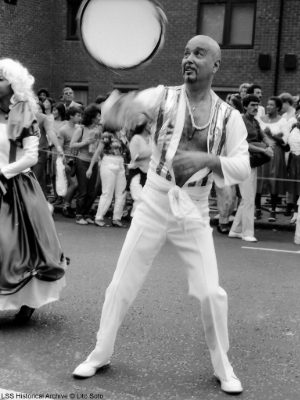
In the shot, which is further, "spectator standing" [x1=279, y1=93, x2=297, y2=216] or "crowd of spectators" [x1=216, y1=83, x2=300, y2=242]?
"spectator standing" [x1=279, y1=93, x2=297, y2=216]

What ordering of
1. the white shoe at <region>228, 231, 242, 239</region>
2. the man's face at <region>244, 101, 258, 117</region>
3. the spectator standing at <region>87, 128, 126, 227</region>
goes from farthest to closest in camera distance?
the spectator standing at <region>87, 128, 126, 227</region> < the white shoe at <region>228, 231, 242, 239</region> < the man's face at <region>244, 101, 258, 117</region>

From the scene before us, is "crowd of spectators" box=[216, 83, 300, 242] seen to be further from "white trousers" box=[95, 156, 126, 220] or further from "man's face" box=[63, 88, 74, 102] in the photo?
"man's face" box=[63, 88, 74, 102]

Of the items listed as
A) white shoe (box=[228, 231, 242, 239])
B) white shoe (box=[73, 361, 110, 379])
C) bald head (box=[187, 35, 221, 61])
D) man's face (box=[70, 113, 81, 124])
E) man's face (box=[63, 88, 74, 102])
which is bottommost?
white shoe (box=[228, 231, 242, 239])

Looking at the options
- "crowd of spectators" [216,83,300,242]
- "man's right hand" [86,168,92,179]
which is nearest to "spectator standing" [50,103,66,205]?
"man's right hand" [86,168,92,179]

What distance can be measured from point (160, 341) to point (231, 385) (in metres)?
0.95

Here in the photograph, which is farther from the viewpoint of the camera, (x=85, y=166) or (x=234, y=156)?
(x=85, y=166)

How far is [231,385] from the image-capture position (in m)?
3.71

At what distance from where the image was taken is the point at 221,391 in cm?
375

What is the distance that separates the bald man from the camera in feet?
11.9

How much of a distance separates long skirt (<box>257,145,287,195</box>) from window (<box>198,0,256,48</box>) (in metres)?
7.80

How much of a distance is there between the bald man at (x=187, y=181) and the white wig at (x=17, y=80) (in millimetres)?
1539

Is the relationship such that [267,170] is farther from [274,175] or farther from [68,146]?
[68,146]

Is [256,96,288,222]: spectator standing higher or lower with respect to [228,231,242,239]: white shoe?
higher

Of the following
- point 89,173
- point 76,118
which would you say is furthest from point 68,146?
point 89,173
